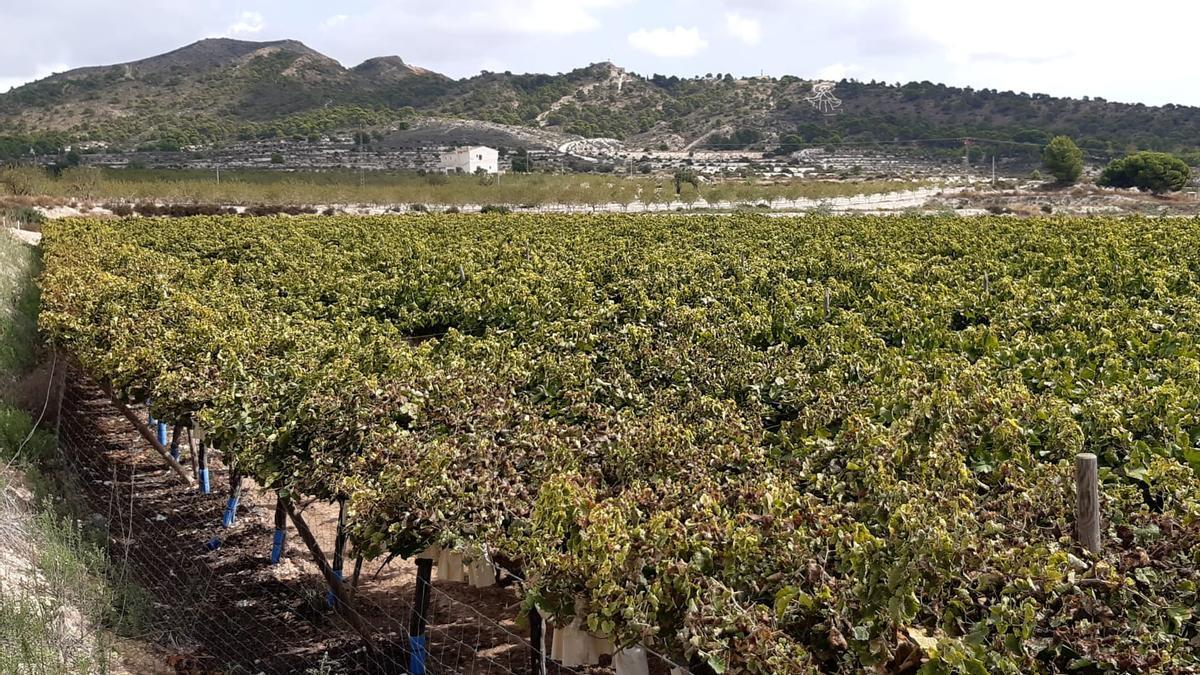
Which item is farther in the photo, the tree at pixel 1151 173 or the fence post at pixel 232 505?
the tree at pixel 1151 173

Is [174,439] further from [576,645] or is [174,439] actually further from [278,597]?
[576,645]

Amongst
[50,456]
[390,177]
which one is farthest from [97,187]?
[50,456]

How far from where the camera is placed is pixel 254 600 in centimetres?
737

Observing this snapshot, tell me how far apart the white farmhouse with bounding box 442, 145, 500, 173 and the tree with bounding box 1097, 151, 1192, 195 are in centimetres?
4967

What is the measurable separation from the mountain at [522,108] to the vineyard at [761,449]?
87.9 meters

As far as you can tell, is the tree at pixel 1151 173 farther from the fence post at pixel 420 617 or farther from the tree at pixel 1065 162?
the fence post at pixel 420 617

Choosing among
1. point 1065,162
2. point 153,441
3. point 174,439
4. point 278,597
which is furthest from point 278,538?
point 1065,162

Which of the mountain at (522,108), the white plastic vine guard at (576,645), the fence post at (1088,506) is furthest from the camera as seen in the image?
the mountain at (522,108)

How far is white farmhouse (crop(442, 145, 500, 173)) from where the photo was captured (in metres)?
81.0

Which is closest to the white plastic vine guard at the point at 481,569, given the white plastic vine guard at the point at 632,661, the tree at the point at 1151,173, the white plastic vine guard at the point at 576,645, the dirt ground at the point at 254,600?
the dirt ground at the point at 254,600

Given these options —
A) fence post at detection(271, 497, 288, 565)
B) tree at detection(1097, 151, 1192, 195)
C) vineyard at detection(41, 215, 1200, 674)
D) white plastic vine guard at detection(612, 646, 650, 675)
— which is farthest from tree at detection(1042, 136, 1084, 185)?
white plastic vine guard at detection(612, 646, 650, 675)

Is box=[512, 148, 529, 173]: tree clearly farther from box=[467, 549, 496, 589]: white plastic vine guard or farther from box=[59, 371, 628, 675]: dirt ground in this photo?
box=[467, 549, 496, 589]: white plastic vine guard

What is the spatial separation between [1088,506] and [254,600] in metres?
6.20

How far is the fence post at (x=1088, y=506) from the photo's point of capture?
391 centimetres
